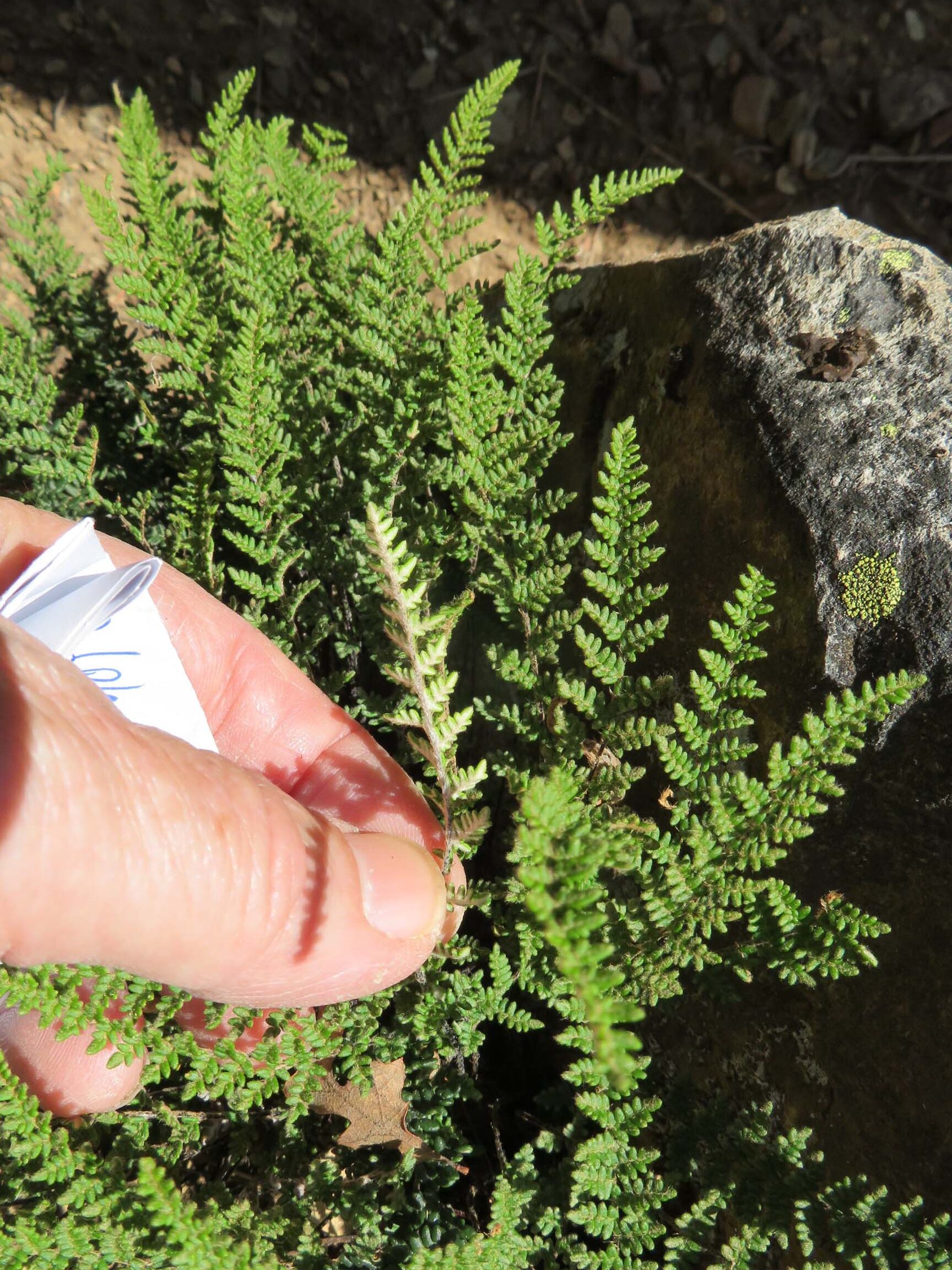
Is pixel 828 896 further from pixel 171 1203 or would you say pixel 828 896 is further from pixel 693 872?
pixel 171 1203

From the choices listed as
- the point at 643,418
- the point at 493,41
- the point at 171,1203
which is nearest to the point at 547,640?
the point at 643,418

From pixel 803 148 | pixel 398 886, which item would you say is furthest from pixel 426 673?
pixel 803 148

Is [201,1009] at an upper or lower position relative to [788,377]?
lower

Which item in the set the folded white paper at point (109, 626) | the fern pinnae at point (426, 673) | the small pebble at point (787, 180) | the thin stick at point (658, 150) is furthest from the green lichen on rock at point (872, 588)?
the small pebble at point (787, 180)

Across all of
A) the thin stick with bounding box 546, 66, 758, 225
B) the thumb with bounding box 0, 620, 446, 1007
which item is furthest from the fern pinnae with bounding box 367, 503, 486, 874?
the thin stick with bounding box 546, 66, 758, 225

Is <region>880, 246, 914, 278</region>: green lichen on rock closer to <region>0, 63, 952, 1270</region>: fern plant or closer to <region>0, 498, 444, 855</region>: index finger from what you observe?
<region>0, 63, 952, 1270</region>: fern plant

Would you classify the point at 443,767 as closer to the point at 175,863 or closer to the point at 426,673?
the point at 426,673
